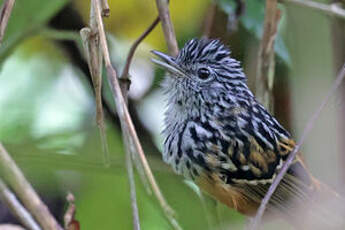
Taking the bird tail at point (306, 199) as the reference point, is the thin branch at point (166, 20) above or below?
above

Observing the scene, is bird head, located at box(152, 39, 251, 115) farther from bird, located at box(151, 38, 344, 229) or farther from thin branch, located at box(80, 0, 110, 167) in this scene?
thin branch, located at box(80, 0, 110, 167)

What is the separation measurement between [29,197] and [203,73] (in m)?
1.69

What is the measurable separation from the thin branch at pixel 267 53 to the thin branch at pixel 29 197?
1.59 meters

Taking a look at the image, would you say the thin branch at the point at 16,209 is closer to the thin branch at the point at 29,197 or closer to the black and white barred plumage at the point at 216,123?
the thin branch at the point at 29,197

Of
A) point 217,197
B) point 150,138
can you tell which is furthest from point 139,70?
point 217,197

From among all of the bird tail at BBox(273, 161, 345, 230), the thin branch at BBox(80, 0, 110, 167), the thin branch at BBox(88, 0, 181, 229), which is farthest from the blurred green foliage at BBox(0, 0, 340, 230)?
the thin branch at BBox(88, 0, 181, 229)

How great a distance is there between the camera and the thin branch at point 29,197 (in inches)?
74.2

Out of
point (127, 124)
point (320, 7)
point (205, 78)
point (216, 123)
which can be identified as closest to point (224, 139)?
→ point (216, 123)

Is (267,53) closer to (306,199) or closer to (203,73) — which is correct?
(203,73)

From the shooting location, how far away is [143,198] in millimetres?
3072

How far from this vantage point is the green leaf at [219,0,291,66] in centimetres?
360

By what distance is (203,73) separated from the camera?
3.46 meters

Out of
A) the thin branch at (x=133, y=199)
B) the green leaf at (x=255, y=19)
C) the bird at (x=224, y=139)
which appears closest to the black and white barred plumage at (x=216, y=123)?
the bird at (x=224, y=139)

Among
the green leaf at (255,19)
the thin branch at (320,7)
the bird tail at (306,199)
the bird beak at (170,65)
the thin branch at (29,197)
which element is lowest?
the bird tail at (306,199)
